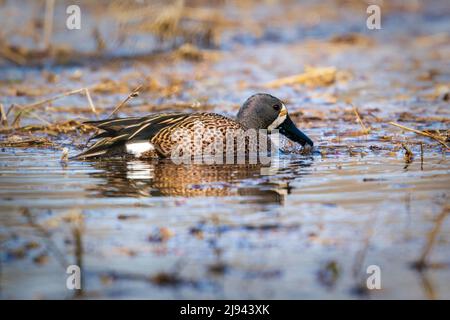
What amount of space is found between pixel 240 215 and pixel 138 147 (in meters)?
2.40

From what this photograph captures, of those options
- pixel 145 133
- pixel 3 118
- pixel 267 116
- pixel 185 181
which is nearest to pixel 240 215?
pixel 185 181

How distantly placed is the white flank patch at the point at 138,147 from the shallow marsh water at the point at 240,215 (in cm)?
12

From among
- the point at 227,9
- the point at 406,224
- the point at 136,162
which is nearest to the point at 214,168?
the point at 136,162

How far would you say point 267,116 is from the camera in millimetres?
8211

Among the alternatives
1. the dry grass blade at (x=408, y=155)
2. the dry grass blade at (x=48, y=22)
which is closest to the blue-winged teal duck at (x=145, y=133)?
the dry grass blade at (x=408, y=155)

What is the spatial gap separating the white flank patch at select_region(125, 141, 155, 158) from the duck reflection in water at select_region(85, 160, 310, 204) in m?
0.08

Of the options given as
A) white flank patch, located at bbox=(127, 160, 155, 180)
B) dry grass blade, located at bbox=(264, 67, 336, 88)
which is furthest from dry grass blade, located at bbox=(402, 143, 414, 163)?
dry grass blade, located at bbox=(264, 67, 336, 88)

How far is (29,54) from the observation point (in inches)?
557

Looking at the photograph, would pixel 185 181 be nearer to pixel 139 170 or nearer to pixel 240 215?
pixel 139 170

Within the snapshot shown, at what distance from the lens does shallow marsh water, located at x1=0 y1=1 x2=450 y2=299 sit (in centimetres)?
436

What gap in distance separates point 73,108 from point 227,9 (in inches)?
377

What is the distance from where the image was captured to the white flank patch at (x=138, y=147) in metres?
7.71

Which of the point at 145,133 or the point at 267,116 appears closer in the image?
the point at 145,133

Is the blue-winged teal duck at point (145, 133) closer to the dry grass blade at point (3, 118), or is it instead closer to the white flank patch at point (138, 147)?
the white flank patch at point (138, 147)
